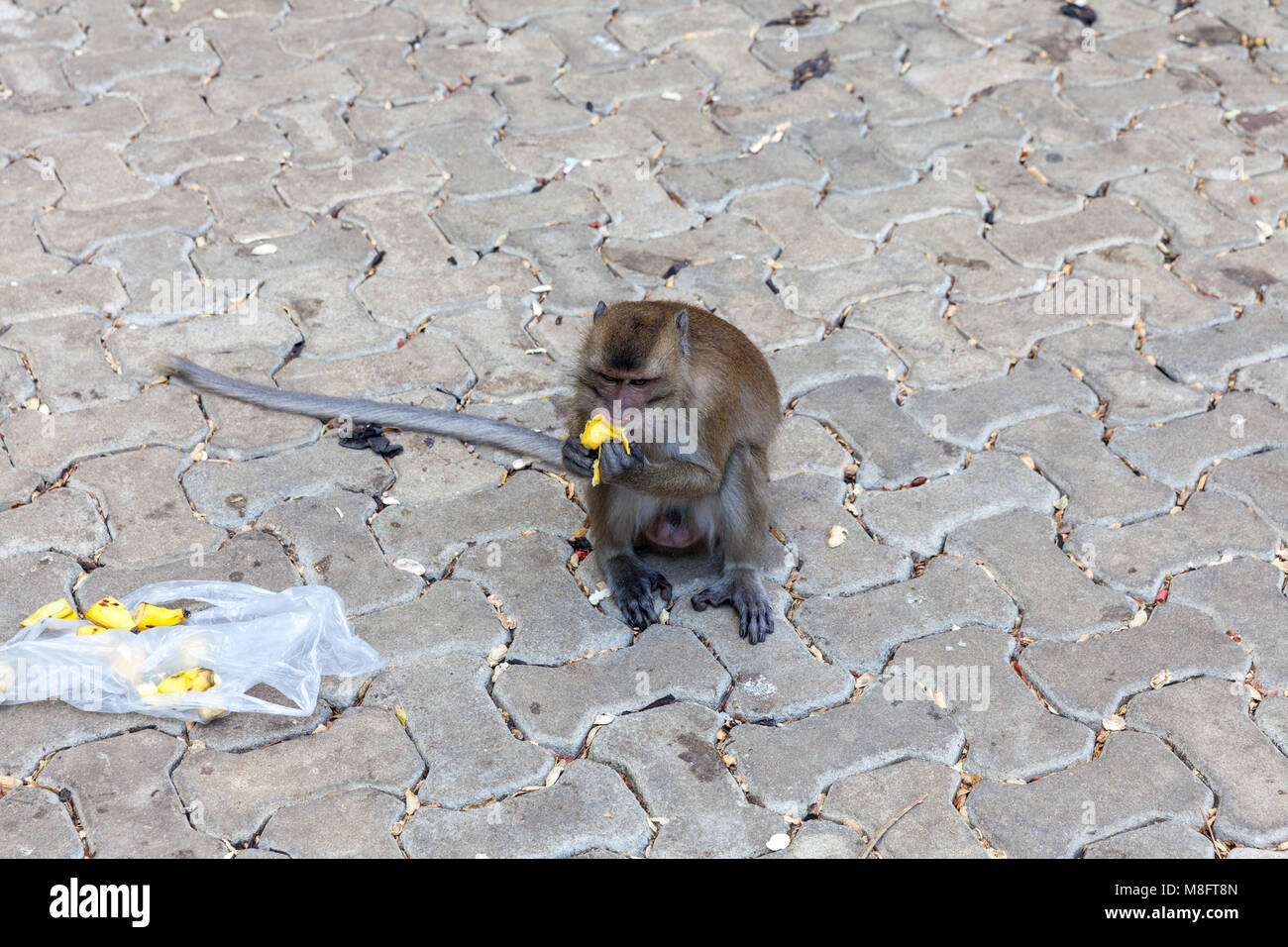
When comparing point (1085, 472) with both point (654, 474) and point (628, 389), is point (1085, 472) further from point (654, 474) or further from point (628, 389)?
point (628, 389)

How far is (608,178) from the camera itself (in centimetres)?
616

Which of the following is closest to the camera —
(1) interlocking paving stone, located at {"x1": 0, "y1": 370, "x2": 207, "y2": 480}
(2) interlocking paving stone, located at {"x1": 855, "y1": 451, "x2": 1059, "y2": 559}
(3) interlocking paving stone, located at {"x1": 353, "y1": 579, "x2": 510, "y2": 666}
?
(3) interlocking paving stone, located at {"x1": 353, "y1": 579, "x2": 510, "y2": 666}

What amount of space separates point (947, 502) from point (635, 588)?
1.14 metres

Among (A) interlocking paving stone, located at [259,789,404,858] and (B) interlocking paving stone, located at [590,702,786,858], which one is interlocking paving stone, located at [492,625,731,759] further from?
(A) interlocking paving stone, located at [259,789,404,858]

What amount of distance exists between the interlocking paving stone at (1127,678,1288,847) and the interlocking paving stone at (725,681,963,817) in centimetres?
58

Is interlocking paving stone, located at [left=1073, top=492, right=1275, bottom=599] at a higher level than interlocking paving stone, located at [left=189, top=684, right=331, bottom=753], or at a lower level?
higher

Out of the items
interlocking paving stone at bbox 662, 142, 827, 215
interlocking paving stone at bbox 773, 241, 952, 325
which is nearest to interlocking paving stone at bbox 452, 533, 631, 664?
interlocking paving stone at bbox 773, 241, 952, 325

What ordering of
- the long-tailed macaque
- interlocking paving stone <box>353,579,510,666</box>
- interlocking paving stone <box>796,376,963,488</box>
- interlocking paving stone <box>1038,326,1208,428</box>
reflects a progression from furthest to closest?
1. interlocking paving stone <box>1038,326,1208,428</box>
2. interlocking paving stone <box>796,376,963,488</box>
3. interlocking paving stone <box>353,579,510,666</box>
4. the long-tailed macaque

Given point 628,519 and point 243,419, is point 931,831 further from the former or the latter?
point 243,419

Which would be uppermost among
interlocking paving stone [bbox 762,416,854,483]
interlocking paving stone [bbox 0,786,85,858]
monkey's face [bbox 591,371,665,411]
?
monkey's face [bbox 591,371,665,411]

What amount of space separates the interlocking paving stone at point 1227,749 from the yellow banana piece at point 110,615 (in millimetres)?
2841

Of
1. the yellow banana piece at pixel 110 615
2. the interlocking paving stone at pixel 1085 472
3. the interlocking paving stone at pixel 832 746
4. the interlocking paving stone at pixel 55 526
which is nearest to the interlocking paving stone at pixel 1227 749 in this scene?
the interlocking paving stone at pixel 832 746

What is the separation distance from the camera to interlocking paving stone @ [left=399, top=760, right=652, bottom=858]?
348cm

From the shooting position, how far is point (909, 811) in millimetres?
3607
